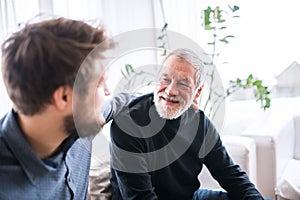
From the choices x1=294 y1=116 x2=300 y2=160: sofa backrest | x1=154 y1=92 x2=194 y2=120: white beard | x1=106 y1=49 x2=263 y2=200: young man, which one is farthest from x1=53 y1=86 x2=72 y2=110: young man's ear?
x1=294 y1=116 x2=300 y2=160: sofa backrest

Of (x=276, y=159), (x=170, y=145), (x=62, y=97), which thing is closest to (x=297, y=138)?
(x=276, y=159)

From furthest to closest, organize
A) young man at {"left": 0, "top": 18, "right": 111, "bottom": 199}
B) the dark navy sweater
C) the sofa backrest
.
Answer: the sofa backrest
the dark navy sweater
young man at {"left": 0, "top": 18, "right": 111, "bottom": 199}

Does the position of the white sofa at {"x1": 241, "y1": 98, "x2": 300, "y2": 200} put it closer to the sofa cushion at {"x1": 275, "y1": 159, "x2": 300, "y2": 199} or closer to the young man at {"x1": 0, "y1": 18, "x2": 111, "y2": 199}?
the sofa cushion at {"x1": 275, "y1": 159, "x2": 300, "y2": 199}

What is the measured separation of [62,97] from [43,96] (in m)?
0.05

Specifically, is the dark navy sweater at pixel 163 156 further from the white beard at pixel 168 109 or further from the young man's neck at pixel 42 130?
the young man's neck at pixel 42 130

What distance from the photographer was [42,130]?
95 cm

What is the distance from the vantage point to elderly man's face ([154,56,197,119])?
4.40ft

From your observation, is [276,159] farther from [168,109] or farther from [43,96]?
[43,96]

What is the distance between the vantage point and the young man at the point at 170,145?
129cm

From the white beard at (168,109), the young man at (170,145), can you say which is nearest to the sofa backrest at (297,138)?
the young man at (170,145)

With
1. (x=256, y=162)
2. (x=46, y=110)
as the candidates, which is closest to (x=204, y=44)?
(x=256, y=162)

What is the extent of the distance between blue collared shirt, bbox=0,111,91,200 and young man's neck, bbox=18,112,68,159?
0.02 metres

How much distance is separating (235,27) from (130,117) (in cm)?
164

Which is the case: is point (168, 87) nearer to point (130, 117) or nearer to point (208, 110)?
point (130, 117)
